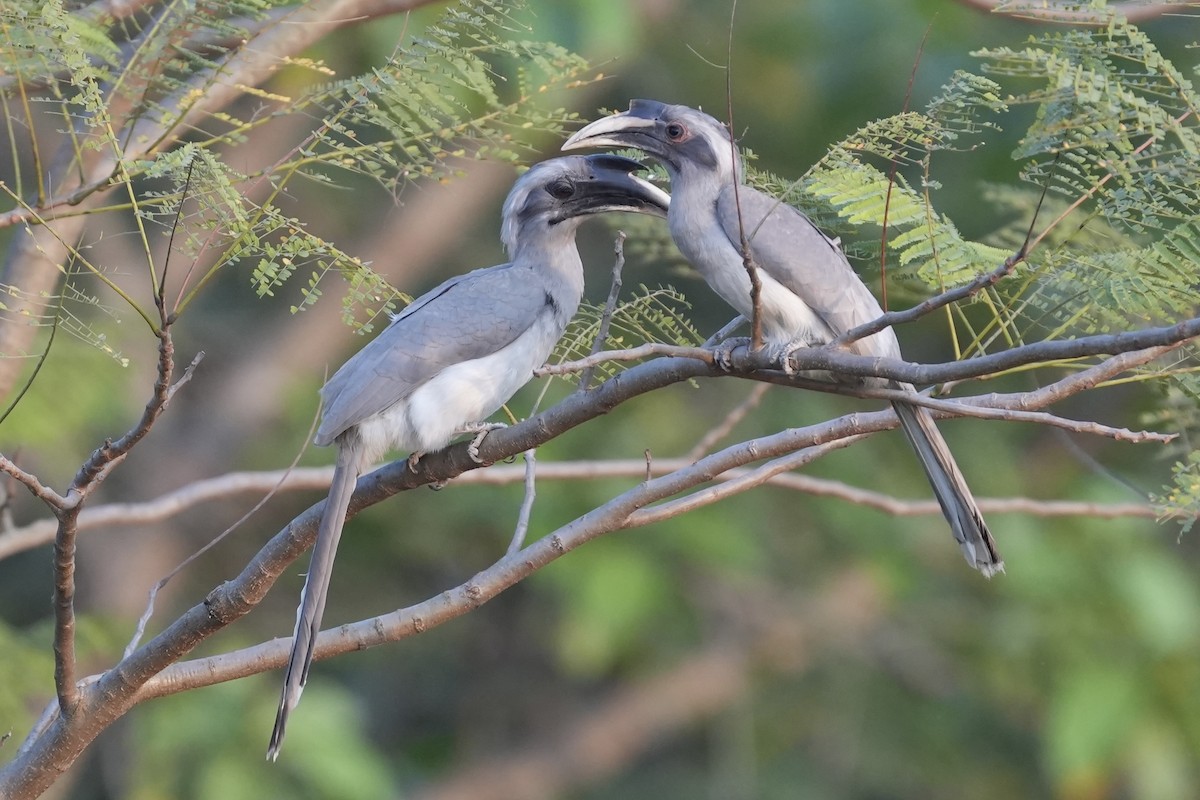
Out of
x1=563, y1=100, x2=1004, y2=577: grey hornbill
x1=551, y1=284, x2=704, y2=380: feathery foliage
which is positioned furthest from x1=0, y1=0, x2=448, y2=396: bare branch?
x1=551, y1=284, x2=704, y2=380: feathery foliage

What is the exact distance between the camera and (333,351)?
29.8ft

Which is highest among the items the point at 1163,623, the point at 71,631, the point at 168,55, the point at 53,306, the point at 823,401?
the point at 168,55

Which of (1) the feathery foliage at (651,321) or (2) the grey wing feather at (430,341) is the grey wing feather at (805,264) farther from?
(2) the grey wing feather at (430,341)

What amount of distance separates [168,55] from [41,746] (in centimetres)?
137

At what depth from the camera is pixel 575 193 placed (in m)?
4.31

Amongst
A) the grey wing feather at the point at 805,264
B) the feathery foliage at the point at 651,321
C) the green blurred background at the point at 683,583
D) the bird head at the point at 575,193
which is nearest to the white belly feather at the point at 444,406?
the feathery foliage at the point at 651,321

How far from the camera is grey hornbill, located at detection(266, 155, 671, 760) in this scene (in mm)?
3639

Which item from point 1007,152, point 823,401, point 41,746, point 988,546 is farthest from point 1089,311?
point 823,401

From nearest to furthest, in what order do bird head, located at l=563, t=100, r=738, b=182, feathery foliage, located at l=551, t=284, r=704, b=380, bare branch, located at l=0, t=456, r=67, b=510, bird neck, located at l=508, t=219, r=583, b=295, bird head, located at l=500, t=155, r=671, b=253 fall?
bare branch, located at l=0, t=456, r=67, b=510, feathery foliage, located at l=551, t=284, r=704, b=380, bird head, located at l=563, t=100, r=738, b=182, bird head, located at l=500, t=155, r=671, b=253, bird neck, located at l=508, t=219, r=583, b=295

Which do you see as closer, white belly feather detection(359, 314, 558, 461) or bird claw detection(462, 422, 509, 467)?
bird claw detection(462, 422, 509, 467)

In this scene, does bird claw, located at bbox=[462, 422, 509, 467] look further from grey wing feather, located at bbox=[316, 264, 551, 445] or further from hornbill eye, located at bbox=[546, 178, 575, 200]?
hornbill eye, located at bbox=[546, 178, 575, 200]

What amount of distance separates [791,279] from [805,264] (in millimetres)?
51

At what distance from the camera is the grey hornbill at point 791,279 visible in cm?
330

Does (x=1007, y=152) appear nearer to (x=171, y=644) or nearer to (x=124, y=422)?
(x=124, y=422)
